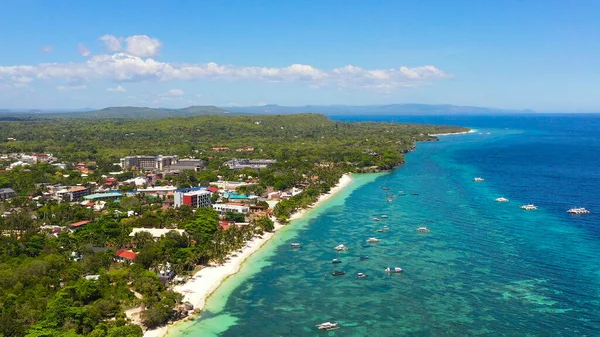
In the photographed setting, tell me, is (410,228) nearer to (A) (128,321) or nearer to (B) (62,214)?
(A) (128,321)

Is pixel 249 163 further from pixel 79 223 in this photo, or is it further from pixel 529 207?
pixel 529 207

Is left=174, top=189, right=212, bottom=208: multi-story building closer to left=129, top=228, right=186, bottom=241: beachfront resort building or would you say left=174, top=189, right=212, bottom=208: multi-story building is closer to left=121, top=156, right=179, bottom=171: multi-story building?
left=129, top=228, right=186, bottom=241: beachfront resort building

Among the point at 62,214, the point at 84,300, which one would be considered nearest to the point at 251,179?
the point at 62,214

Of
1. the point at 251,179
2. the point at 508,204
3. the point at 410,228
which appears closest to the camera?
the point at 410,228

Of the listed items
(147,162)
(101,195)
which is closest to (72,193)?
(101,195)

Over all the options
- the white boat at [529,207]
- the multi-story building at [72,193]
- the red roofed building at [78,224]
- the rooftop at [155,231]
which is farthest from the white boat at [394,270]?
the multi-story building at [72,193]

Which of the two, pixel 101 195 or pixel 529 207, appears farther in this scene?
pixel 101 195
